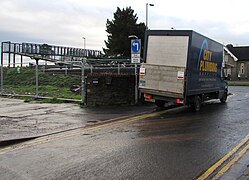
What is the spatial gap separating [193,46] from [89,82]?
5230mm

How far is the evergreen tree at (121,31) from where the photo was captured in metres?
56.3

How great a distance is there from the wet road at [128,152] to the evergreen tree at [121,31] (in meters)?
46.0

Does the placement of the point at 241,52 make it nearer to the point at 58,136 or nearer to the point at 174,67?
the point at 174,67

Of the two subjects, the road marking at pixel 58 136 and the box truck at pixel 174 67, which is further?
the box truck at pixel 174 67

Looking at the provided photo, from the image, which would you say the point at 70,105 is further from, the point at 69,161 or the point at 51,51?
the point at 51,51

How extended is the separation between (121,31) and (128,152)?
52484 millimetres

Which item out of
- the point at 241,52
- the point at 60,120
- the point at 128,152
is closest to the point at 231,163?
the point at 128,152

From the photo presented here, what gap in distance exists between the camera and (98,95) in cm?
1530

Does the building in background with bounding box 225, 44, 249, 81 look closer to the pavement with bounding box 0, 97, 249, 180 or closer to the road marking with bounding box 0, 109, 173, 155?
the pavement with bounding box 0, 97, 249, 180

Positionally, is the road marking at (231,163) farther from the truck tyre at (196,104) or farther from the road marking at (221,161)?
Result: the truck tyre at (196,104)

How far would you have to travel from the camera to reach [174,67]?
43.8ft

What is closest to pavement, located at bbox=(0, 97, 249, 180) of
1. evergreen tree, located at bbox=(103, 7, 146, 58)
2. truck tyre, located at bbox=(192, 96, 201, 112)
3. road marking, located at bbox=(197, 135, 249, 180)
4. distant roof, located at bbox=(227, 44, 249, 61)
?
road marking, located at bbox=(197, 135, 249, 180)

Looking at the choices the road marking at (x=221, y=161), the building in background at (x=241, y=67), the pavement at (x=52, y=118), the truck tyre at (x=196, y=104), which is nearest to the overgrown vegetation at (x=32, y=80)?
the pavement at (x=52, y=118)

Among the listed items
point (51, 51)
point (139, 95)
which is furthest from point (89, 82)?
point (51, 51)
